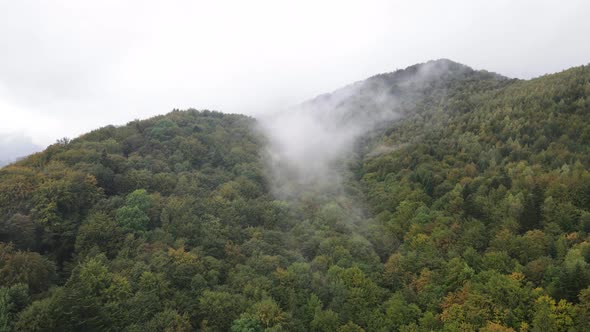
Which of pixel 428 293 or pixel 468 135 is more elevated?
pixel 468 135

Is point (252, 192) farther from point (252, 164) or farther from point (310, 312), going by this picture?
point (310, 312)

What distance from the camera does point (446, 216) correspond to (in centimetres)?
8219

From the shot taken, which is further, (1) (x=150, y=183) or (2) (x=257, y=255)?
(1) (x=150, y=183)

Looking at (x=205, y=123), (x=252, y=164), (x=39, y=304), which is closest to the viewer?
(x=39, y=304)

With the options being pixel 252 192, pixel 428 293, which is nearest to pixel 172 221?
pixel 252 192

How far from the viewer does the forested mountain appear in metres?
52.4

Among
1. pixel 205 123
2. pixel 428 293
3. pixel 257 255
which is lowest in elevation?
pixel 428 293

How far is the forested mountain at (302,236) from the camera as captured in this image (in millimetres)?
52375

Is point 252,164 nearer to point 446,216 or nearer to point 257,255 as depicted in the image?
point 257,255

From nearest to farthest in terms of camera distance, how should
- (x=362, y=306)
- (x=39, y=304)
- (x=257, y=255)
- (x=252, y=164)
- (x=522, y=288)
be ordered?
(x=39, y=304) < (x=522, y=288) < (x=362, y=306) < (x=257, y=255) < (x=252, y=164)

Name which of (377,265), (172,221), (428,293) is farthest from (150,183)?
(428,293)

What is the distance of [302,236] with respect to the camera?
80812mm

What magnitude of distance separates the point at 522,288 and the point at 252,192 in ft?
205

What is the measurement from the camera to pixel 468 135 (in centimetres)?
11612
